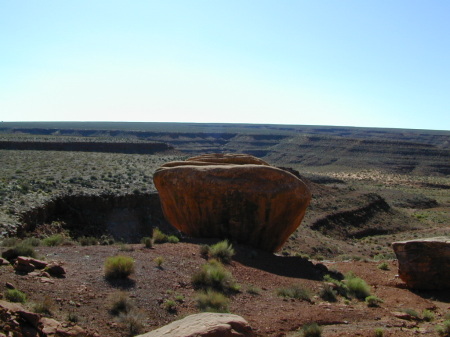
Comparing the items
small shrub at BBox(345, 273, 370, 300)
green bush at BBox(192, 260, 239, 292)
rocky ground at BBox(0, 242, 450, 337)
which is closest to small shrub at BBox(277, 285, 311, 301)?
rocky ground at BBox(0, 242, 450, 337)

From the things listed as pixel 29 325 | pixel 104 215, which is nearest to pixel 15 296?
pixel 29 325

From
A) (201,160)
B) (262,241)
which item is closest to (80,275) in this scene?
(262,241)

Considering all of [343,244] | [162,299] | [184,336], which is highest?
[184,336]

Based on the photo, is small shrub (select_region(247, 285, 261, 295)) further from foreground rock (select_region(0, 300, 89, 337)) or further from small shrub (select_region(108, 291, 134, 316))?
foreground rock (select_region(0, 300, 89, 337))

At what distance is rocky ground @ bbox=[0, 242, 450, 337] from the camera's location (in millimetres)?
8344

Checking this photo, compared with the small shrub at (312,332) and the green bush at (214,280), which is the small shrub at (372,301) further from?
the small shrub at (312,332)

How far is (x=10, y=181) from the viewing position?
25.4 meters

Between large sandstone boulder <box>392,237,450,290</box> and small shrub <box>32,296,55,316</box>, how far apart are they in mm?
9556

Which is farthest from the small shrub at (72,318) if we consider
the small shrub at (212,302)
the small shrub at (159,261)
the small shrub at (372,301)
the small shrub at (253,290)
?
the small shrub at (372,301)

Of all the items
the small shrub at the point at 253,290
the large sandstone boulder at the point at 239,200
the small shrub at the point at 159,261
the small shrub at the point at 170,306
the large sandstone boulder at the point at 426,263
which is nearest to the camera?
the small shrub at the point at 170,306

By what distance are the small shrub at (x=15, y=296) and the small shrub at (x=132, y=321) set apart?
5.47 feet

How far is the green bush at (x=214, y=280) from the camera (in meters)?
10.5

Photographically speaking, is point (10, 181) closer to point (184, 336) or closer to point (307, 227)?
point (307, 227)

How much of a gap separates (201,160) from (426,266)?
30.0ft
